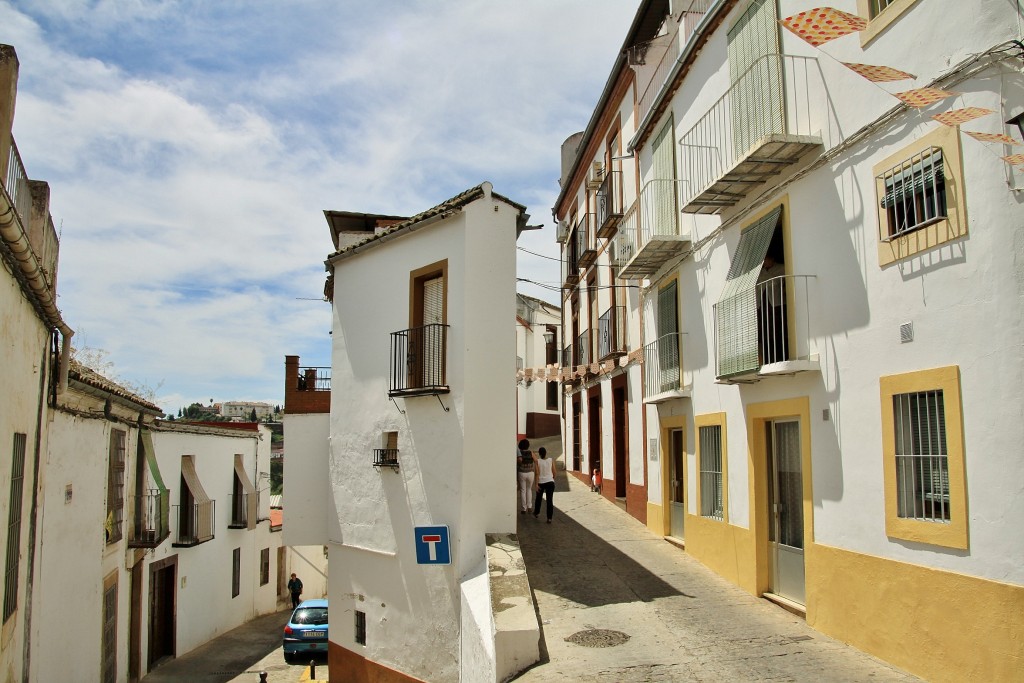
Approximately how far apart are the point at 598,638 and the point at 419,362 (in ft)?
14.8

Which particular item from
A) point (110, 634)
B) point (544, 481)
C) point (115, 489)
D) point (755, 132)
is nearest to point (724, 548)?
point (544, 481)

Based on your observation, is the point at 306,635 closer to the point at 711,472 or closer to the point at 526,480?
the point at 526,480

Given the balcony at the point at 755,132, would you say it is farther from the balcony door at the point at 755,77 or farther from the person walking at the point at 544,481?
the person walking at the point at 544,481

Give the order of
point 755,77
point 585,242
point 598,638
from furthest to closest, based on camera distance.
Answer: point 585,242, point 755,77, point 598,638

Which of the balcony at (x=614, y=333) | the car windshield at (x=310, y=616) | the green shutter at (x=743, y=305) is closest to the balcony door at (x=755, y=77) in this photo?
the green shutter at (x=743, y=305)

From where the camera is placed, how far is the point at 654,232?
1257 centimetres

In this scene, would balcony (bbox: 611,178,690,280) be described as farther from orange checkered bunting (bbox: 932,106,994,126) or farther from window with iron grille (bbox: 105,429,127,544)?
window with iron grille (bbox: 105,429,127,544)

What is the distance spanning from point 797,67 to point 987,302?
380cm

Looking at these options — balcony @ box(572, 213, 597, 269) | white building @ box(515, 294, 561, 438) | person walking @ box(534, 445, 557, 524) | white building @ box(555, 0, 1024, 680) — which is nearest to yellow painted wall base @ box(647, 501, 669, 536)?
white building @ box(555, 0, 1024, 680)

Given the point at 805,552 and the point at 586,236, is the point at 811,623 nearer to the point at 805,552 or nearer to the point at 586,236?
the point at 805,552

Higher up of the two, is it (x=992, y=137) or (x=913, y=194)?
(x=992, y=137)

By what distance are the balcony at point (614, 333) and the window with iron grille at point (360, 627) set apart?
23.2ft

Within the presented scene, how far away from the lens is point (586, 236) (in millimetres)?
18547

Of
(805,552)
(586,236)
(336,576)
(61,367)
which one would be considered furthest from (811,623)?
(586,236)
